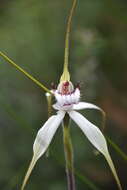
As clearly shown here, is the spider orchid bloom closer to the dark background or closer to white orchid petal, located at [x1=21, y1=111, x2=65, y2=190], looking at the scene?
white orchid petal, located at [x1=21, y1=111, x2=65, y2=190]

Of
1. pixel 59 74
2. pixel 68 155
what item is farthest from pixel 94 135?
pixel 59 74

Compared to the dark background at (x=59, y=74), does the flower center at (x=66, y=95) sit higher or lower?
lower

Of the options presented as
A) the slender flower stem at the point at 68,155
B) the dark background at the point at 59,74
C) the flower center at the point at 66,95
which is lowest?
the slender flower stem at the point at 68,155

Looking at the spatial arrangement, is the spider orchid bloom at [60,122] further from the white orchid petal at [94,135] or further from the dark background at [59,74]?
the dark background at [59,74]

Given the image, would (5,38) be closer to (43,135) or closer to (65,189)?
(65,189)

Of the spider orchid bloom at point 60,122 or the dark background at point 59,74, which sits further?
the dark background at point 59,74

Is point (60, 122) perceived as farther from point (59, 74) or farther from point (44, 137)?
point (59, 74)

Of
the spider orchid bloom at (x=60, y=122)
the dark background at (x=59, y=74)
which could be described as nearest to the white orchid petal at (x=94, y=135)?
the spider orchid bloom at (x=60, y=122)
